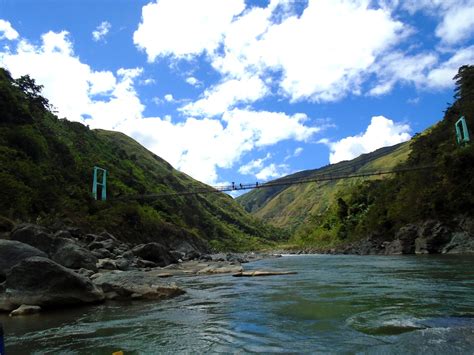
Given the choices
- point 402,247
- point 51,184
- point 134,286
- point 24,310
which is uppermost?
point 51,184

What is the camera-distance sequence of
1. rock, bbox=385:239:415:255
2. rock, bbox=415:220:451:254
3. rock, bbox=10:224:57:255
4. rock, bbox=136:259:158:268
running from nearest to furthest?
rock, bbox=10:224:57:255 < rock, bbox=136:259:158:268 < rock, bbox=415:220:451:254 < rock, bbox=385:239:415:255

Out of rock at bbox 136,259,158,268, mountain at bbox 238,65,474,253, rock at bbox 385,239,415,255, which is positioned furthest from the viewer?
rock at bbox 385,239,415,255

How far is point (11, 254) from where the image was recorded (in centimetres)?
1226

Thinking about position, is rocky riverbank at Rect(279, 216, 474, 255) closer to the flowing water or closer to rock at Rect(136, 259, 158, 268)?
rock at Rect(136, 259, 158, 268)

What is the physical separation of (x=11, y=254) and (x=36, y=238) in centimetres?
390

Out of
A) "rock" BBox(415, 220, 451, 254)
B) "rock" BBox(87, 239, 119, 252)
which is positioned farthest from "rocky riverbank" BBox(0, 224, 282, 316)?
"rock" BBox(415, 220, 451, 254)

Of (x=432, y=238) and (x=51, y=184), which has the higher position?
(x=51, y=184)

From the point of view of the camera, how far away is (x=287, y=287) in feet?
49.8

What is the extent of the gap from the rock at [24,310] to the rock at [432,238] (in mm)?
41941

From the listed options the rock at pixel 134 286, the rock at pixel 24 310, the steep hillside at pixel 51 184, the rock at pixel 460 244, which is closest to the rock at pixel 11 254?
the rock at pixel 134 286

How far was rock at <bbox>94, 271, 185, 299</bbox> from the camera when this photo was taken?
12.5 m

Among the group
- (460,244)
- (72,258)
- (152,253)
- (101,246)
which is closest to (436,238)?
(460,244)

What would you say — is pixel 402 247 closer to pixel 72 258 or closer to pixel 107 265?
pixel 107 265

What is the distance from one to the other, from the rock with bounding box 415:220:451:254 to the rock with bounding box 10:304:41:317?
1651 inches
